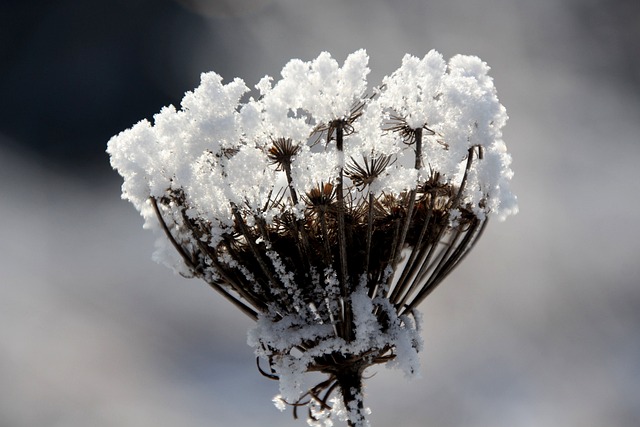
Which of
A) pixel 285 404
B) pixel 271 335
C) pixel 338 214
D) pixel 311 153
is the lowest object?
pixel 285 404

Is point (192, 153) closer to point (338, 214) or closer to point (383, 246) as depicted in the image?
point (338, 214)

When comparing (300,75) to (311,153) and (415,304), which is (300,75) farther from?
(415,304)

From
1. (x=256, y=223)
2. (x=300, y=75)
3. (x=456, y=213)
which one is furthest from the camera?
(x=456, y=213)

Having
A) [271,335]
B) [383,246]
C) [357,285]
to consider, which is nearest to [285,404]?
[271,335]

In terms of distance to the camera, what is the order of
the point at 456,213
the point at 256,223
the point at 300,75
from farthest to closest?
the point at 456,213, the point at 256,223, the point at 300,75

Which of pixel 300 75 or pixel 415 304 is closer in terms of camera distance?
pixel 300 75

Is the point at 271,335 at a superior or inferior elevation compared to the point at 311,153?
inferior
